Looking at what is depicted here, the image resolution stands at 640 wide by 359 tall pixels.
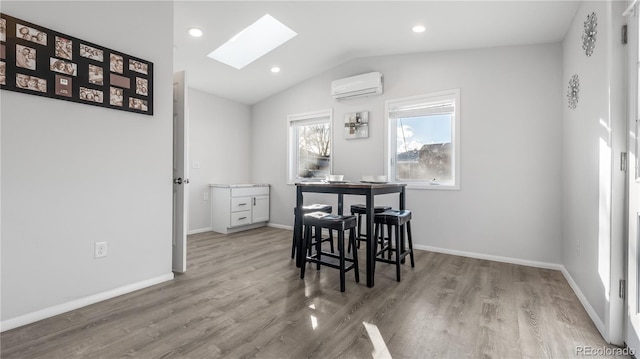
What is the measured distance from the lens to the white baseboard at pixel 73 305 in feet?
5.94

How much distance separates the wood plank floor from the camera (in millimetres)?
1596

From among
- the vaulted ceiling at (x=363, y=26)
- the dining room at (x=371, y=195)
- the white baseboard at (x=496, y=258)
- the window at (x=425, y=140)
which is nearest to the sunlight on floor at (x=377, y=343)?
the dining room at (x=371, y=195)

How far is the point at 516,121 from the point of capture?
→ 3.19 m

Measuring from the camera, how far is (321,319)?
1932mm

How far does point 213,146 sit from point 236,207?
1154 millimetres

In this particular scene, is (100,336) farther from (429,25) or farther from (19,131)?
(429,25)

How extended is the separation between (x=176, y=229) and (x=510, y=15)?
12.2 feet

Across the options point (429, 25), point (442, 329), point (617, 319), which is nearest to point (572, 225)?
point (617, 319)

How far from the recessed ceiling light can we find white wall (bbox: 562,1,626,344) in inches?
133

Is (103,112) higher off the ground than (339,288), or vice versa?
(103,112)

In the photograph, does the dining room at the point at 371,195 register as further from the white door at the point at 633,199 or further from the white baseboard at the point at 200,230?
the white baseboard at the point at 200,230

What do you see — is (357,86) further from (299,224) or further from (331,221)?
(331,221)

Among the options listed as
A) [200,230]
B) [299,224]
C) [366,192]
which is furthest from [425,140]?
[200,230]

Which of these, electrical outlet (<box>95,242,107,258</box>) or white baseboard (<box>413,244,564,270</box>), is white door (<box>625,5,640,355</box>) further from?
electrical outlet (<box>95,242,107,258</box>)
